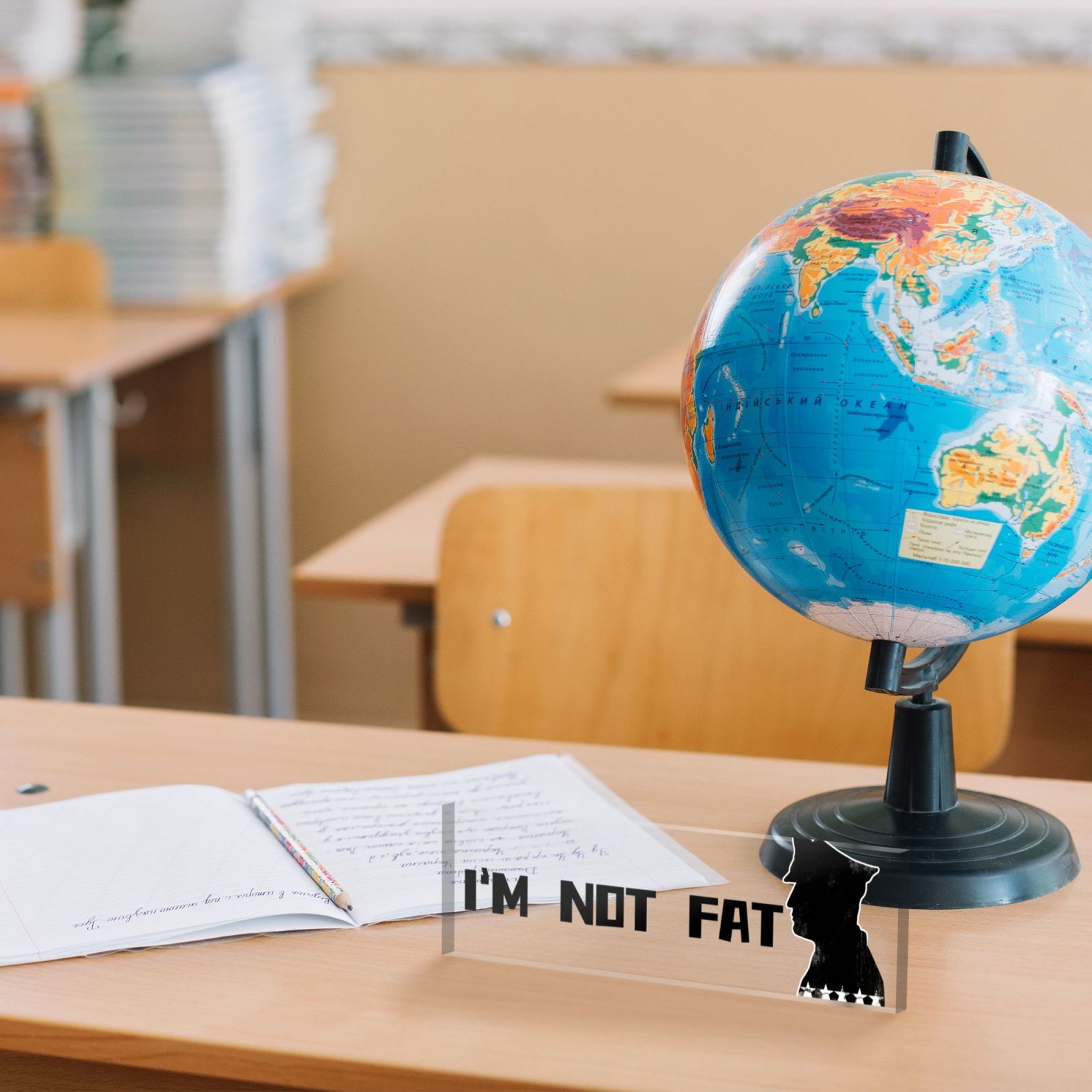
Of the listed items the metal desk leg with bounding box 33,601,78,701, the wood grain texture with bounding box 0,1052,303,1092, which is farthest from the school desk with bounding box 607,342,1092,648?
the metal desk leg with bounding box 33,601,78,701

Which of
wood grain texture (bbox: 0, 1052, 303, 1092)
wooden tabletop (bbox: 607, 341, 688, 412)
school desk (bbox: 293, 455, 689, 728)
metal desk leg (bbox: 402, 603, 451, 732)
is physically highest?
wooden tabletop (bbox: 607, 341, 688, 412)

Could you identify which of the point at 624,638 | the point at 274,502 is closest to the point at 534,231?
the point at 274,502

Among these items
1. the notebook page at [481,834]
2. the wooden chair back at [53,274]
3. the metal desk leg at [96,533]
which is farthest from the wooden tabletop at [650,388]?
the notebook page at [481,834]

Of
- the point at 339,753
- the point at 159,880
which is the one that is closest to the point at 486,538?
the point at 339,753

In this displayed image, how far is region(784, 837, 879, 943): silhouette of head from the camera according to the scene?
0.74 m

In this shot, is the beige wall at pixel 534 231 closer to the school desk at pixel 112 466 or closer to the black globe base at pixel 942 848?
the school desk at pixel 112 466

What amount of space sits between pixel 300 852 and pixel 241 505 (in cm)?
234

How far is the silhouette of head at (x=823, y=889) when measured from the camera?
2.43 ft

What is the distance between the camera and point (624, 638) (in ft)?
4.70

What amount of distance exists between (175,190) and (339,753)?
2.01 m

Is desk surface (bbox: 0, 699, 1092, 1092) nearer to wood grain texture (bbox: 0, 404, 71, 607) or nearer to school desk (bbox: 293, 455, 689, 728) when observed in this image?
school desk (bbox: 293, 455, 689, 728)

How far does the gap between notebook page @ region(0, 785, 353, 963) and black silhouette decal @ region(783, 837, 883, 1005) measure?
232 mm

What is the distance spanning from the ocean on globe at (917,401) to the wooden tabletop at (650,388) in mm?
1446

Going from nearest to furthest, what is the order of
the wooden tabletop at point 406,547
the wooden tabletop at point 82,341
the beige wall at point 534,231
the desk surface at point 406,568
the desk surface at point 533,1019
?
the desk surface at point 533,1019
the desk surface at point 406,568
the wooden tabletop at point 406,547
the wooden tabletop at point 82,341
the beige wall at point 534,231
